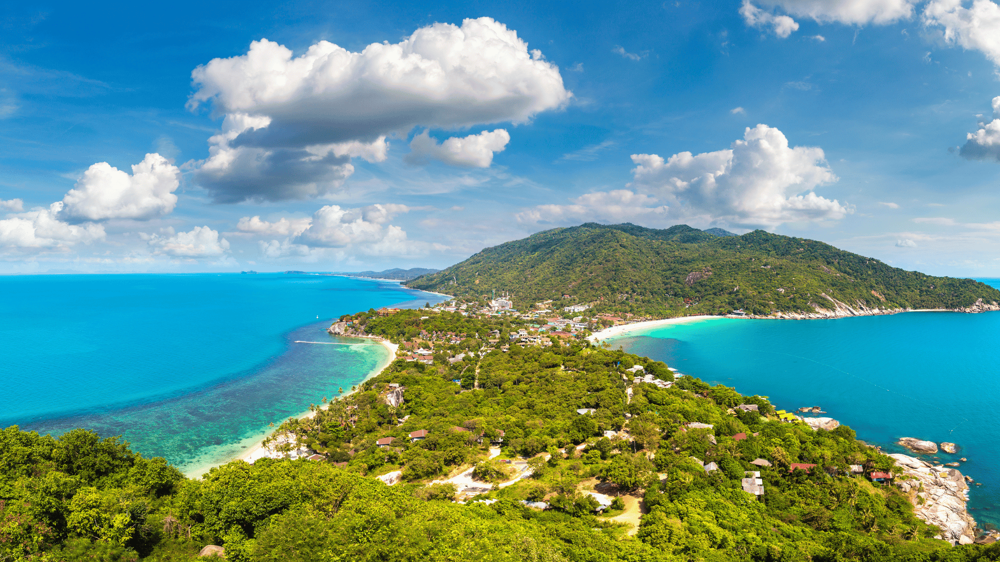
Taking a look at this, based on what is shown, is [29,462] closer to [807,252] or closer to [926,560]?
[926,560]

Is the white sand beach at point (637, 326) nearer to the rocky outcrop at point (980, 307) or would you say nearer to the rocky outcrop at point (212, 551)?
the rocky outcrop at point (212, 551)

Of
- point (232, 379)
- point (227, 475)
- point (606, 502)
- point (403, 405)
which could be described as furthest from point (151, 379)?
Answer: point (606, 502)

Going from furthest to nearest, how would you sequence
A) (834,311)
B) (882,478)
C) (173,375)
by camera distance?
(834,311) < (173,375) < (882,478)

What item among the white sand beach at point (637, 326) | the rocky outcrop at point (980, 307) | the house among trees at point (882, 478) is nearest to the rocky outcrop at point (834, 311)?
the white sand beach at point (637, 326)

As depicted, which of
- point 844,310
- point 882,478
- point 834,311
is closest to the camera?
point 882,478

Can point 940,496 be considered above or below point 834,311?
below

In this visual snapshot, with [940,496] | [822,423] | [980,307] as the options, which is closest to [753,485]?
[940,496]

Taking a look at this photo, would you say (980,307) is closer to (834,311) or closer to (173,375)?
(834,311)
